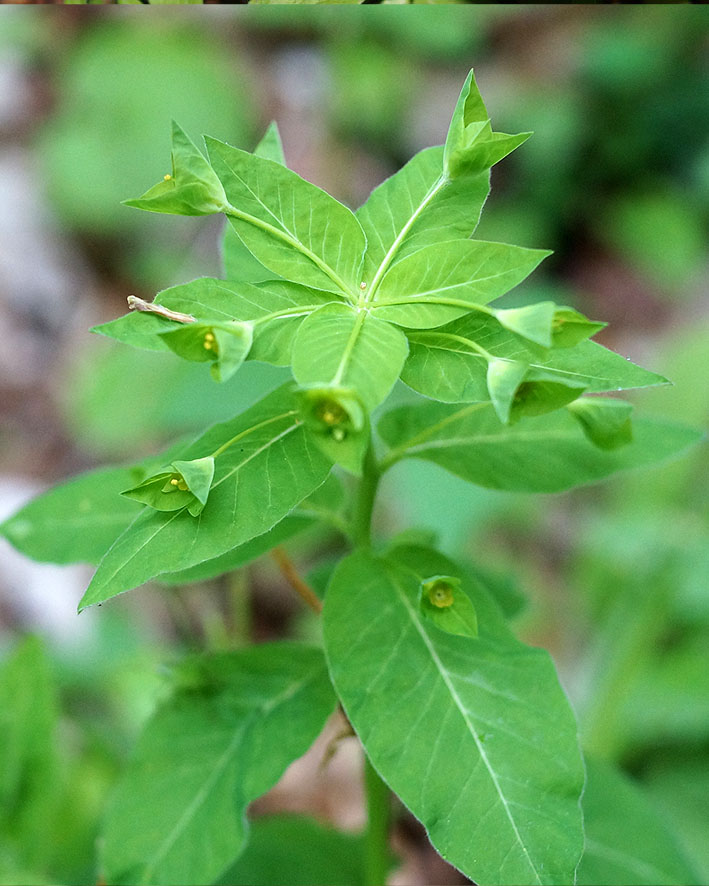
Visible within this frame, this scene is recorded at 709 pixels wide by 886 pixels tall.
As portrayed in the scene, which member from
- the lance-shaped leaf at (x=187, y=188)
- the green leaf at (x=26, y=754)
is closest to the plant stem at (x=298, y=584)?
the green leaf at (x=26, y=754)

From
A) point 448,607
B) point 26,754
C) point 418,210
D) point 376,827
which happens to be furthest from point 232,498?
point 26,754

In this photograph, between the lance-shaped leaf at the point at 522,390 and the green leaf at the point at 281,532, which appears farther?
the green leaf at the point at 281,532

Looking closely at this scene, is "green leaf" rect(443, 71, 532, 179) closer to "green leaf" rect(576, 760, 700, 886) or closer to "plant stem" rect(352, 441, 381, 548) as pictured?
"plant stem" rect(352, 441, 381, 548)

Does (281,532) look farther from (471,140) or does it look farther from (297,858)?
(297,858)

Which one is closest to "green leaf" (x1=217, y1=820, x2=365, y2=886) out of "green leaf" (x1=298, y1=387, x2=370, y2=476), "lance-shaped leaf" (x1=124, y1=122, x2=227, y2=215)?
"green leaf" (x1=298, y1=387, x2=370, y2=476)

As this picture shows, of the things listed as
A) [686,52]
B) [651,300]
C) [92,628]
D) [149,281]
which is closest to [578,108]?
[686,52]

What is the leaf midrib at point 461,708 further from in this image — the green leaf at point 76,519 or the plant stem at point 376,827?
the green leaf at point 76,519
